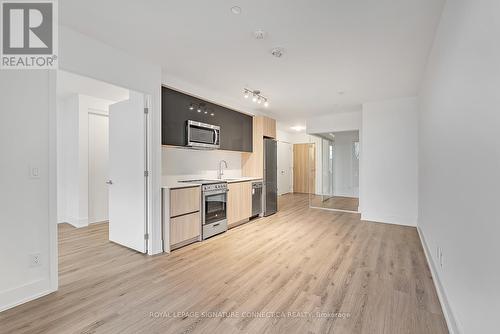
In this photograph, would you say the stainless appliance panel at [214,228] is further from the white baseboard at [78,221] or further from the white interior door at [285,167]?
the white interior door at [285,167]

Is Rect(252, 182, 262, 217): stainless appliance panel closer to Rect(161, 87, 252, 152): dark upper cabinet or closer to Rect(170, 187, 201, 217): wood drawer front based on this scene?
Rect(161, 87, 252, 152): dark upper cabinet

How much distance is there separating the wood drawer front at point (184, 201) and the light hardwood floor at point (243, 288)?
0.55 metres

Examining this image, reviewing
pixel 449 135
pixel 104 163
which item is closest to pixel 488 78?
pixel 449 135

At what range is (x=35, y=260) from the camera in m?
2.16

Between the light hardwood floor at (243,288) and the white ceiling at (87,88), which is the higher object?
the white ceiling at (87,88)

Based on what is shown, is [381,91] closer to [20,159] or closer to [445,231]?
[445,231]

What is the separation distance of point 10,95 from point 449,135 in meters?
3.73

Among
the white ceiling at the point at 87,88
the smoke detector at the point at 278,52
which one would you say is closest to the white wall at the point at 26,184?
the white ceiling at the point at 87,88

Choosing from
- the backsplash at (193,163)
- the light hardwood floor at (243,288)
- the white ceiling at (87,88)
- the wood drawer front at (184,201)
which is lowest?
the light hardwood floor at (243,288)

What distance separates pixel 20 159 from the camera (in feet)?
6.83

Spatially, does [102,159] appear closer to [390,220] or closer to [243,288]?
[243,288]

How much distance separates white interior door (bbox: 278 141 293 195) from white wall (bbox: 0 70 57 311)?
7.23 meters

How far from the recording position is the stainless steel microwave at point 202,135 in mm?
3809

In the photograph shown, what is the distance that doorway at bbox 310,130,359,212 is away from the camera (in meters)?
6.83
